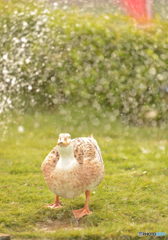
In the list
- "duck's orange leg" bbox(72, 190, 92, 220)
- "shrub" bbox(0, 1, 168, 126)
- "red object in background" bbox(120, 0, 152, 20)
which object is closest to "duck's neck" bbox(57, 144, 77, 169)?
"duck's orange leg" bbox(72, 190, 92, 220)

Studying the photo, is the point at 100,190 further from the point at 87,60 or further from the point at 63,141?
the point at 87,60

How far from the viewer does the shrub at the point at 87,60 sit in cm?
647

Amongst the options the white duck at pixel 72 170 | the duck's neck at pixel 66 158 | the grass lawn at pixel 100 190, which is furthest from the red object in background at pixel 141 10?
the duck's neck at pixel 66 158

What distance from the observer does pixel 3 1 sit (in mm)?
8070

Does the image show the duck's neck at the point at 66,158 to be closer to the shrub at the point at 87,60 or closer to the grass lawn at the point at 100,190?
the grass lawn at the point at 100,190

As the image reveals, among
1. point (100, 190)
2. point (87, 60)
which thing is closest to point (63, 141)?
point (100, 190)

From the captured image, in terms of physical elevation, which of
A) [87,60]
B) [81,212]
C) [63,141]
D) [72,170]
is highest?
[63,141]

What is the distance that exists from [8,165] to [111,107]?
307cm

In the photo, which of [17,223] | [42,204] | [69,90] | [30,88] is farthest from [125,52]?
[17,223]

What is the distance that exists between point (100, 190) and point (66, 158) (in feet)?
3.30

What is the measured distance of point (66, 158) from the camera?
2.63 meters

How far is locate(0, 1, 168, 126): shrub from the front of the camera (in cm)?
647

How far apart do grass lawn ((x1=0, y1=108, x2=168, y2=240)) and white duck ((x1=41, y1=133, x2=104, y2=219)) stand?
21 centimetres

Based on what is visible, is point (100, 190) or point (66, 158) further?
point (100, 190)
